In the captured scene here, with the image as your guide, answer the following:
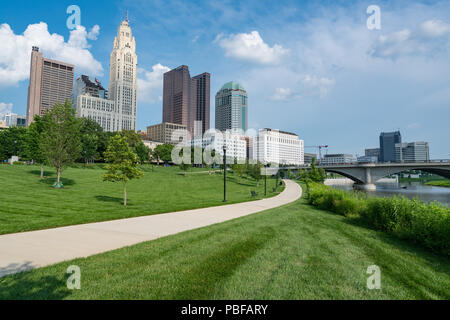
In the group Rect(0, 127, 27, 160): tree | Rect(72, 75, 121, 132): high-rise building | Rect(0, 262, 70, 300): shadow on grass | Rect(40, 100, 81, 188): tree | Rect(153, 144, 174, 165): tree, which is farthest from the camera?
Rect(72, 75, 121, 132): high-rise building

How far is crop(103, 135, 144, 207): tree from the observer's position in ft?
51.2

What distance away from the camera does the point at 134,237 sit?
732 cm

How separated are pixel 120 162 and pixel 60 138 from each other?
41.6 ft

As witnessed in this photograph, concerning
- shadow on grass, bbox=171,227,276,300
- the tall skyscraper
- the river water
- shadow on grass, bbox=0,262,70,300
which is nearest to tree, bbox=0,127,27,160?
shadow on grass, bbox=0,262,70,300

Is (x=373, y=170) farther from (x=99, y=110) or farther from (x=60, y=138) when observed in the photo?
(x=99, y=110)

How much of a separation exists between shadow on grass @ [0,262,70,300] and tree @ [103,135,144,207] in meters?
11.4

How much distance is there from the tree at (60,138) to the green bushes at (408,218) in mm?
25960

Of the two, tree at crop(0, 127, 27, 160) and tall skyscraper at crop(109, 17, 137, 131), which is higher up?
tall skyscraper at crop(109, 17, 137, 131)

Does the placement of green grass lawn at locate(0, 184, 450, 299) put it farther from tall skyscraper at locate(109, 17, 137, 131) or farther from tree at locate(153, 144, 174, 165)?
tall skyscraper at locate(109, 17, 137, 131)

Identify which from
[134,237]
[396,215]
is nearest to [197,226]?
[134,237]

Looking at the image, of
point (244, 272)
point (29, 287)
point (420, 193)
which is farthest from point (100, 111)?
point (244, 272)

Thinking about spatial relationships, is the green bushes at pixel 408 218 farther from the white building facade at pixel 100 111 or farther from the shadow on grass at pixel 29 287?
the white building facade at pixel 100 111

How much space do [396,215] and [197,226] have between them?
7.90 m
